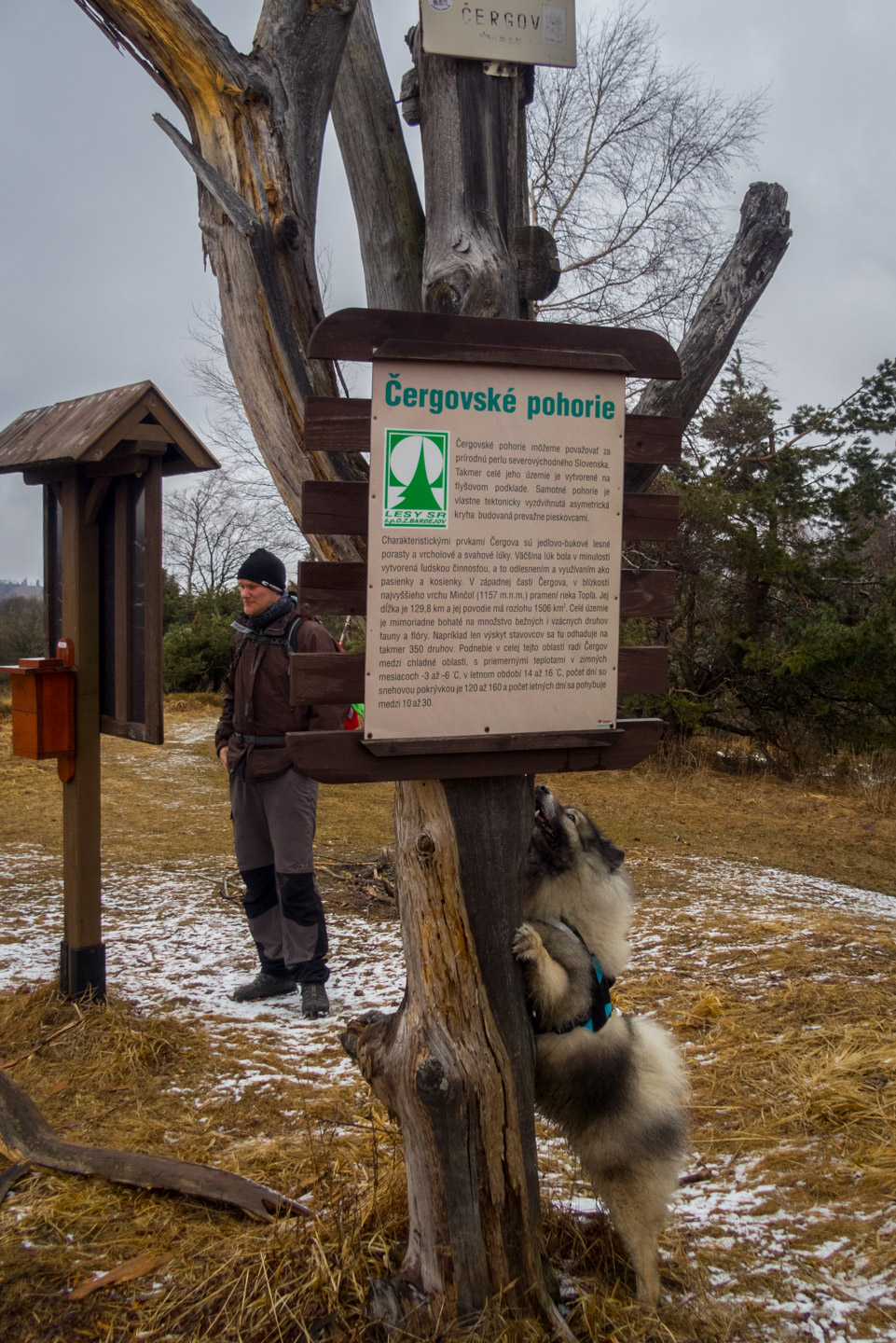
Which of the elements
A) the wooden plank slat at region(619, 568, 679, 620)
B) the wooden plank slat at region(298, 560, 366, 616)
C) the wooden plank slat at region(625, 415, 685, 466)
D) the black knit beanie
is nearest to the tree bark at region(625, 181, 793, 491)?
the wooden plank slat at region(625, 415, 685, 466)

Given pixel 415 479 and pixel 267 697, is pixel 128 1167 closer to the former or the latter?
pixel 267 697

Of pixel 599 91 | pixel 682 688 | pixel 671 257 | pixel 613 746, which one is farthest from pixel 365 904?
pixel 599 91

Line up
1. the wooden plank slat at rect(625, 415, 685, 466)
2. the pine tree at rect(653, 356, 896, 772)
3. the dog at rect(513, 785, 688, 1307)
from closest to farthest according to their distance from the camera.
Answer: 1. the wooden plank slat at rect(625, 415, 685, 466)
2. the dog at rect(513, 785, 688, 1307)
3. the pine tree at rect(653, 356, 896, 772)

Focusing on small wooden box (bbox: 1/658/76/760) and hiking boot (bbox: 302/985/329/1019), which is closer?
small wooden box (bbox: 1/658/76/760)

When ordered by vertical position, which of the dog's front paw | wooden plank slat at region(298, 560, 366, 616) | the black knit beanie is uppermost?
the black knit beanie

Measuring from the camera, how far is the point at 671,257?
1697 cm

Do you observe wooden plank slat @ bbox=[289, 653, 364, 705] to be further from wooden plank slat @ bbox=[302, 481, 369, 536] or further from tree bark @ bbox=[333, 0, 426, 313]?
tree bark @ bbox=[333, 0, 426, 313]

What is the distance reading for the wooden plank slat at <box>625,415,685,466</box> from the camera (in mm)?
2518

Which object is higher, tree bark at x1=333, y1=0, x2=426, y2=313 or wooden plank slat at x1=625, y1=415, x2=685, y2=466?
tree bark at x1=333, y1=0, x2=426, y2=313

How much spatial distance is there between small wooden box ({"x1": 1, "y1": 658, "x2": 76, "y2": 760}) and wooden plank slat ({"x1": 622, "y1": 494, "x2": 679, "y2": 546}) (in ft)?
10.5

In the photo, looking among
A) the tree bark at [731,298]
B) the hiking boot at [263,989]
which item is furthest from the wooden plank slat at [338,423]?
the hiking boot at [263,989]

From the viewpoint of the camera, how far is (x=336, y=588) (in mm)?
2242

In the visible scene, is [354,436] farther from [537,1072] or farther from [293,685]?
[537,1072]

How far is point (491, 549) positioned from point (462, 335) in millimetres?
533
